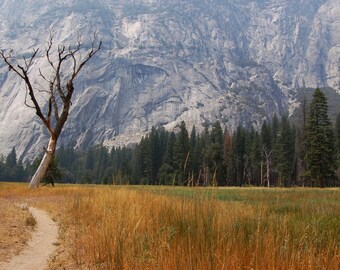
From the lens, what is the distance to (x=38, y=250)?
6895 millimetres

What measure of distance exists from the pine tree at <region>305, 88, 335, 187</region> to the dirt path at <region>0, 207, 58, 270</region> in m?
53.0

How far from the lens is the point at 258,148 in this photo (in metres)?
86.8

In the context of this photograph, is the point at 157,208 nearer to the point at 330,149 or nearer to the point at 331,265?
the point at 331,265

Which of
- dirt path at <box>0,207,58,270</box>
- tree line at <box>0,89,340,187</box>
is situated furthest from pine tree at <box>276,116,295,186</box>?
dirt path at <box>0,207,58,270</box>

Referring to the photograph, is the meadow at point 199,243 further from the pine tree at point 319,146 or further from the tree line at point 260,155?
the tree line at point 260,155

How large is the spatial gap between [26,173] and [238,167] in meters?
85.8

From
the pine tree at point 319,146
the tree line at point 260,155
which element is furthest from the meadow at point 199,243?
the tree line at point 260,155

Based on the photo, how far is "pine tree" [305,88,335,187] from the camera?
56344 millimetres

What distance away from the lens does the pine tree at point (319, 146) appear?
56.3 metres

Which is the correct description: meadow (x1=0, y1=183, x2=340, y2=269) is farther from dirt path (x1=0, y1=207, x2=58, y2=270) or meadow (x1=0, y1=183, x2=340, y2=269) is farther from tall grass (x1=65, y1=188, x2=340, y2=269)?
dirt path (x1=0, y1=207, x2=58, y2=270)

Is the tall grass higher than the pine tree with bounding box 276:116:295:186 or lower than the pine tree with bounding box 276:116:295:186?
lower

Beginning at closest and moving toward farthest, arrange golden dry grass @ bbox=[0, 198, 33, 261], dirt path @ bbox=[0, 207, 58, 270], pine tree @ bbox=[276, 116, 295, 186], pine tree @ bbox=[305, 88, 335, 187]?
dirt path @ bbox=[0, 207, 58, 270], golden dry grass @ bbox=[0, 198, 33, 261], pine tree @ bbox=[305, 88, 335, 187], pine tree @ bbox=[276, 116, 295, 186]

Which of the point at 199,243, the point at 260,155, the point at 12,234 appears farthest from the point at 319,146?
the point at 199,243

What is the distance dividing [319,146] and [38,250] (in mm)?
56596
